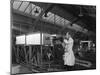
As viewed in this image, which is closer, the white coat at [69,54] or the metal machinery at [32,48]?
the metal machinery at [32,48]

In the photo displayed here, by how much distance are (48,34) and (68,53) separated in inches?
39.9

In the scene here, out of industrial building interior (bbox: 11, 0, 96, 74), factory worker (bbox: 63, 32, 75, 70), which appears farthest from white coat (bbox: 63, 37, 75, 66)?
industrial building interior (bbox: 11, 0, 96, 74)

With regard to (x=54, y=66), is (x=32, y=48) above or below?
above

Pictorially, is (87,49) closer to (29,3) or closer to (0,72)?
(29,3)

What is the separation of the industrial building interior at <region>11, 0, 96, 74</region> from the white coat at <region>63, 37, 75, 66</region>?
14 centimetres

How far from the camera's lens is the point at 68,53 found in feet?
21.0

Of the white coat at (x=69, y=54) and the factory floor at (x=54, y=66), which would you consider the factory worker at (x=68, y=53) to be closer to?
the white coat at (x=69, y=54)

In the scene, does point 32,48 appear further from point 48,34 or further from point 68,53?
point 68,53

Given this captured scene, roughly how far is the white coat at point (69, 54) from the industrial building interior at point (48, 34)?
0.14 m

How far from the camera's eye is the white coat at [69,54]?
6.37 m

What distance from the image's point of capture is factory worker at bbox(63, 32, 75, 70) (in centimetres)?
636

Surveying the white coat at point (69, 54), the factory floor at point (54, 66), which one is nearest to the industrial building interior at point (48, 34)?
the factory floor at point (54, 66)

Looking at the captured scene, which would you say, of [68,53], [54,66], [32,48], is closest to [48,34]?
[32,48]

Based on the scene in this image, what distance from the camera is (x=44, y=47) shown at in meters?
6.19
